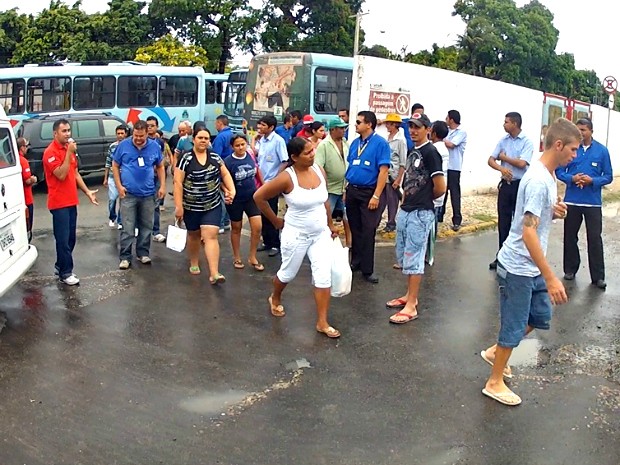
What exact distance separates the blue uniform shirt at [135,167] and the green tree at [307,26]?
97.6 feet

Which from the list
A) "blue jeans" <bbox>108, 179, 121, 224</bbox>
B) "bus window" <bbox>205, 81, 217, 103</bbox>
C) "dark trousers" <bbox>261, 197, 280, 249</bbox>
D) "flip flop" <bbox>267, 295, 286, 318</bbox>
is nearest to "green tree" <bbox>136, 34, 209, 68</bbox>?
"bus window" <bbox>205, 81, 217, 103</bbox>

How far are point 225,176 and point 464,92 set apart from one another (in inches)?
289

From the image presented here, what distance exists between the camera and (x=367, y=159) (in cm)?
707

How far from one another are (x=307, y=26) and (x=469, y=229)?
29.4 metres

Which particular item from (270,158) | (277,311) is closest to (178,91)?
(270,158)

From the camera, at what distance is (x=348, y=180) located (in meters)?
7.27

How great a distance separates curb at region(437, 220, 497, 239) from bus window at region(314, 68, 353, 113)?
8.12 metres

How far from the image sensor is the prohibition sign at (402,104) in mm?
11578

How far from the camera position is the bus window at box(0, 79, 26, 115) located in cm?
1809

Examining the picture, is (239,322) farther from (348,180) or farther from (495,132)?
(495,132)

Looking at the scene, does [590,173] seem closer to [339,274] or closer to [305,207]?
[339,274]

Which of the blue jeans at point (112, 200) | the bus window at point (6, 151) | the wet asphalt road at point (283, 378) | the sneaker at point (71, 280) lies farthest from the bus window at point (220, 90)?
the bus window at point (6, 151)

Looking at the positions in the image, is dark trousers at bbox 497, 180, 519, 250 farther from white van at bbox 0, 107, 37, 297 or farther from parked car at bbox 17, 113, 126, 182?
parked car at bbox 17, 113, 126, 182

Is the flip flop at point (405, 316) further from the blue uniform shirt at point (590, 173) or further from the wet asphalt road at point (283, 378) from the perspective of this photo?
the blue uniform shirt at point (590, 173)
